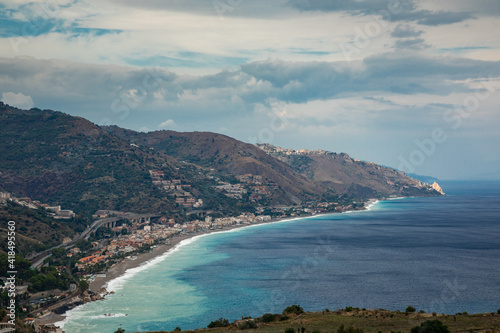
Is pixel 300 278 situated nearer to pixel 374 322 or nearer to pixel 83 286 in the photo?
pixel 83 286

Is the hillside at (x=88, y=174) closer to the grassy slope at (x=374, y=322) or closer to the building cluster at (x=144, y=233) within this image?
the building cluster at (x=144, y=233)

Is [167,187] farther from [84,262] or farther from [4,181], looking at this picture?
[84,262]

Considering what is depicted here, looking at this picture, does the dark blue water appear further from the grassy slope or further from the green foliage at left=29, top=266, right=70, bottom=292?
the green foliage at left=29, top=266, right=70, bottom=292

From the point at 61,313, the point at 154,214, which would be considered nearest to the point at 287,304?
the point at 61,313

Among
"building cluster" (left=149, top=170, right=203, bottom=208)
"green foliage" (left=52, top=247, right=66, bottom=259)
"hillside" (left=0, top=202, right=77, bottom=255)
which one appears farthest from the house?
"building cluster" (left=149, top=170, right=203, bottom=208)

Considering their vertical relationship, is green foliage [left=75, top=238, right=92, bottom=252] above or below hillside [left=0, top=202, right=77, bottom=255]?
below

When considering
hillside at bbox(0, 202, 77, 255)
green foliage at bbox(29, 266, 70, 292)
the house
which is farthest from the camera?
hillside at bbox(0, 202, 77, 255)

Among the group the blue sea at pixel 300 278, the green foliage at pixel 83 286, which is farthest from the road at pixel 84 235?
the blue sea at pixel 300 278
